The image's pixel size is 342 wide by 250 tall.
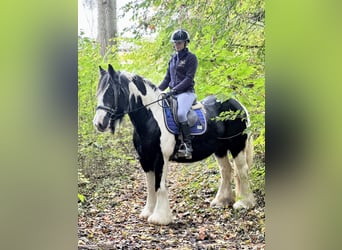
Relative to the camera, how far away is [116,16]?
2.20m

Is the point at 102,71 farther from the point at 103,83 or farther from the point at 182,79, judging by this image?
the point at 182,79

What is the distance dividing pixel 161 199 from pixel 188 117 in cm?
48

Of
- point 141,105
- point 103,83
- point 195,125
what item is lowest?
point 195,125

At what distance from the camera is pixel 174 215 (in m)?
2.18

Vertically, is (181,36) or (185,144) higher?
(181,36)

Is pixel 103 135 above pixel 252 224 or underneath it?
above

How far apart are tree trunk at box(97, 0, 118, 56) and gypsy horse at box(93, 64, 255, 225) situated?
13cm

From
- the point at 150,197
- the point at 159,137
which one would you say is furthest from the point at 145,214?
the point at 159,137

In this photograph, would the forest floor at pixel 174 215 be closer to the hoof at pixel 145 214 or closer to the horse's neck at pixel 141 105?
the hoof at pixel 145 214

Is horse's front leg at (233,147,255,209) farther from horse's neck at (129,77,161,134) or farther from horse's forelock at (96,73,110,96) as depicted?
horse's forelock at (96,73,110,96)
